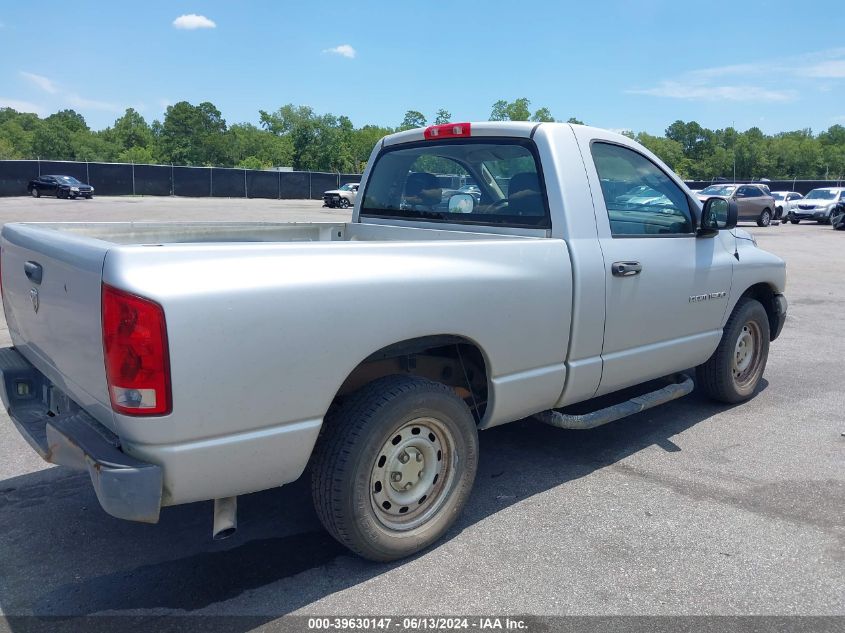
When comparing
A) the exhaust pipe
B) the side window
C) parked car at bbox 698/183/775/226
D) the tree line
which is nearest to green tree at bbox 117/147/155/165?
the tree line

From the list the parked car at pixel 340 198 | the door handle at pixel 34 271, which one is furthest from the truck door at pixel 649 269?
the parked car at pixel 340 198

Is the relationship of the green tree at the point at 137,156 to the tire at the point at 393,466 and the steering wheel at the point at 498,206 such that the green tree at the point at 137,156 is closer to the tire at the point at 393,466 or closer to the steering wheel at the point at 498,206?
the steering wheel at the point at 498,206

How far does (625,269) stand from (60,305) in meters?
2.82

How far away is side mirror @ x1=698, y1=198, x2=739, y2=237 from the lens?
454 centimetres

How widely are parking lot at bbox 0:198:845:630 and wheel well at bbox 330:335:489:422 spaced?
657 millimetres

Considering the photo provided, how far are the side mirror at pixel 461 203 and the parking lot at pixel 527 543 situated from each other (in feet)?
5.15

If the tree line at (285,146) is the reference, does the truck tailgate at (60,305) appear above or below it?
below

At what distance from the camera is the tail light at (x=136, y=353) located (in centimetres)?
233

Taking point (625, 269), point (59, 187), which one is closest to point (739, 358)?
point (625, 269)

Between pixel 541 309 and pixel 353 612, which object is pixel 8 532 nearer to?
pixel 353 612

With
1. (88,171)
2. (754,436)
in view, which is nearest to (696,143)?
(88,171)

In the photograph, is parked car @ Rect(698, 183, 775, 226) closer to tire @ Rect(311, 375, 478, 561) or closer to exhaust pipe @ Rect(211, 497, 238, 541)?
tire @ Rect(311, 375, 478, 561)

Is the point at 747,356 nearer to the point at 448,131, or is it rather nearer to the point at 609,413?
the point at 609,413

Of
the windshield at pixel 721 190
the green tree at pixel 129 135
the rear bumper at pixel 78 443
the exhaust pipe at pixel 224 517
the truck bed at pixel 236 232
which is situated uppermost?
the green tree at pixel 129 135
